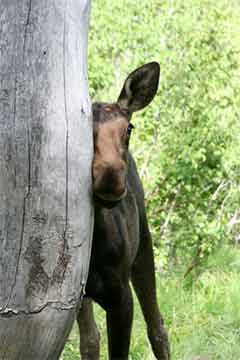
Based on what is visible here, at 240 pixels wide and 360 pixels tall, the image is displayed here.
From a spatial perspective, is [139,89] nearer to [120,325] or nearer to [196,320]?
[120,325]

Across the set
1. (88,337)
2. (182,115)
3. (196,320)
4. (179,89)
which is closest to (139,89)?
(88,337)

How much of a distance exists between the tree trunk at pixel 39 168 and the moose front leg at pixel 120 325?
108 centimetres

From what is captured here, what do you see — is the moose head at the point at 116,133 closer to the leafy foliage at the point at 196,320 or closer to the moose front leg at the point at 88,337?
the moose front leg at the point at 88,337

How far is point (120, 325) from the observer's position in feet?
14.2

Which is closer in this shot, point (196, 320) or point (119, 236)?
point (119, 236)

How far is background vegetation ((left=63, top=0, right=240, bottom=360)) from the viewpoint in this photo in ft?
27.8

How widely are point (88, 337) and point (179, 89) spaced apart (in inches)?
139

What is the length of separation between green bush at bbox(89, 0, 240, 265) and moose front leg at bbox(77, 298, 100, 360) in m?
3.02

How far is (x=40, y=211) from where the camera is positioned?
10.1 feet

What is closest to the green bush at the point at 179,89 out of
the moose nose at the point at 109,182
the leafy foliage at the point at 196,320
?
the leafy foliage at the point at 196,320

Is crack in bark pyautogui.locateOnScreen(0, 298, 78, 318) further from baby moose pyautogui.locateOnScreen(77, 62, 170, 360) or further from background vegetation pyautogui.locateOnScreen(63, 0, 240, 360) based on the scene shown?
background vegetation pyautogui.locateOnScreen(63, 0, 240, 360)

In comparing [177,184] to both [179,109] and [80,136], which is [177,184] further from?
[80,136]

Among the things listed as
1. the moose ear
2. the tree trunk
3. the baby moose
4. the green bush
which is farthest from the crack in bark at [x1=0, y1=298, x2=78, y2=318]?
the green bush

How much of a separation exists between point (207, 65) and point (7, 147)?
5904 millimetres
